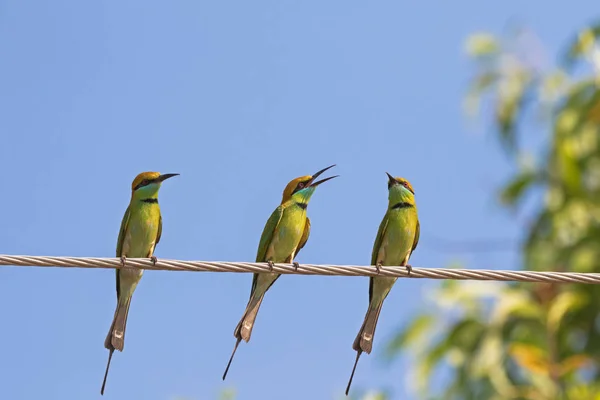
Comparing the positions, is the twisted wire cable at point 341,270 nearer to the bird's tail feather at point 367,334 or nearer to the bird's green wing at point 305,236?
the bird's tail feather at point 367,334

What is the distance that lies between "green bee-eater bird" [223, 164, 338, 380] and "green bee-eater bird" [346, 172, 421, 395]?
0.41 m

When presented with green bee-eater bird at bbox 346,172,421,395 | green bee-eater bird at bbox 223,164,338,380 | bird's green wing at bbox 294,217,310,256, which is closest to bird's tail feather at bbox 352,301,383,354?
green bee-eater bird at bbox 346,172,421,395

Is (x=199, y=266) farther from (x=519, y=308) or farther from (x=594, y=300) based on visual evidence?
(x=594, y=300)

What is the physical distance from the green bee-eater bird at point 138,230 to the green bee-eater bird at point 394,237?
1.17 metres

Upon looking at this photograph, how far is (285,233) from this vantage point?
606cm

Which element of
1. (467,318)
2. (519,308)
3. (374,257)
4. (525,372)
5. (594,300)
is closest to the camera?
(374,257)

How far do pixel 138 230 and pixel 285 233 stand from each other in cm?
78

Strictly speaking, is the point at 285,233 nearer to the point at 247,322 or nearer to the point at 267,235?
the point at 267,235

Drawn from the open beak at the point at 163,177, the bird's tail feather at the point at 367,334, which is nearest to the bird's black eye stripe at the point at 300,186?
the open beak at the point at 163,177

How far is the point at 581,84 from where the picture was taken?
10.4 metres

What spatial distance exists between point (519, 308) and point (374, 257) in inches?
113

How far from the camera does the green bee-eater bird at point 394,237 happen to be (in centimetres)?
579

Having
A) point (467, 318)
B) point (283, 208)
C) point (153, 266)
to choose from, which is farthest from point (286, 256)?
point (467, 318)

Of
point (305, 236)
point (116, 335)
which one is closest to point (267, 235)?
point (305, 236)
